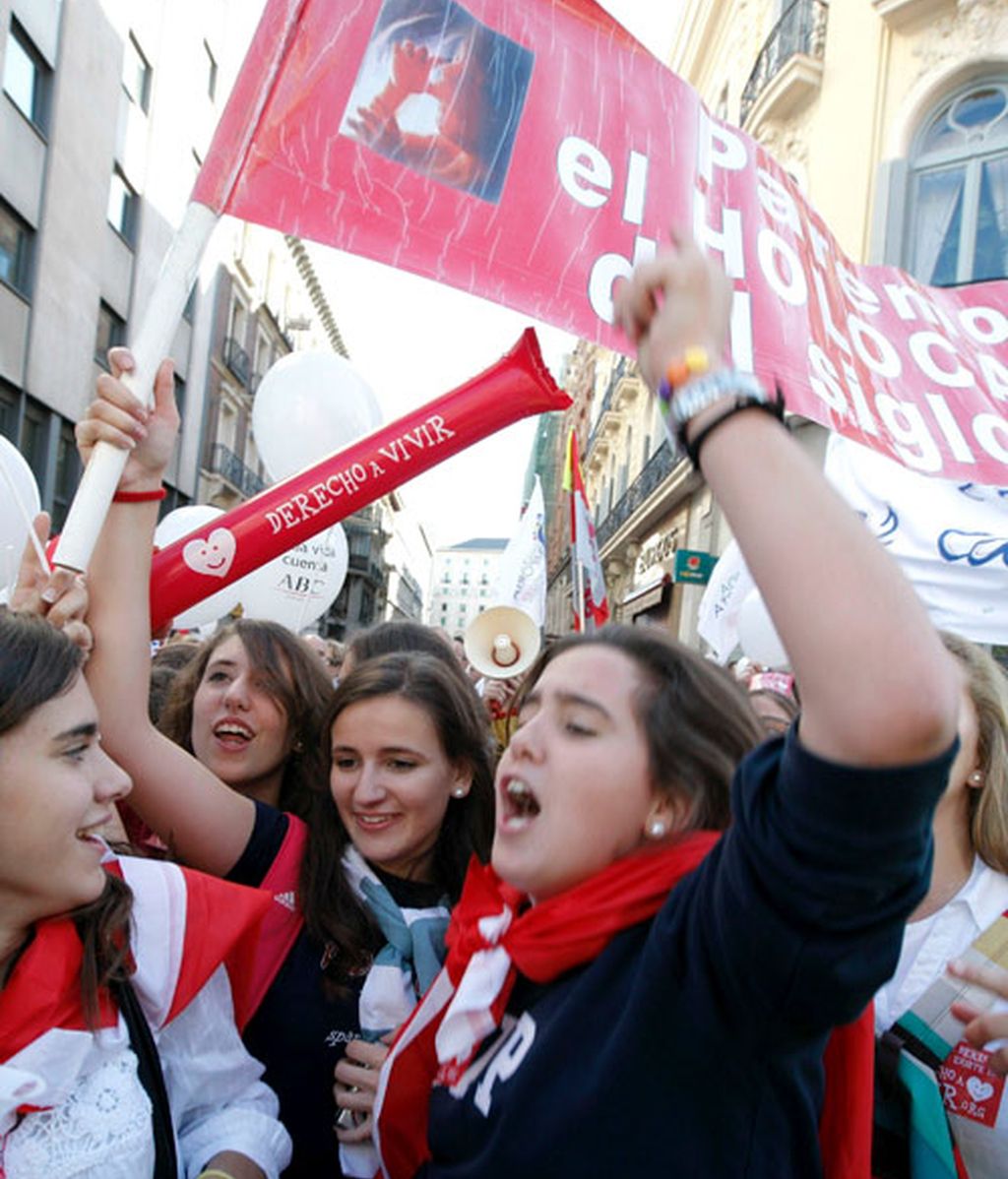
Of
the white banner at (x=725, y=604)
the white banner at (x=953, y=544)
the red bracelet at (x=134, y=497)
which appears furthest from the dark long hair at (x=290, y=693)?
the white banner at (x=725, y=604)

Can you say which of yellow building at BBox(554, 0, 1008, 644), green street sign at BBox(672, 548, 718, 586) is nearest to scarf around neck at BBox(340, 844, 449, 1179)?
green street sign at BBox(672, 548, 718, 586)

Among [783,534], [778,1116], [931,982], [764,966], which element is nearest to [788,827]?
[764,966]

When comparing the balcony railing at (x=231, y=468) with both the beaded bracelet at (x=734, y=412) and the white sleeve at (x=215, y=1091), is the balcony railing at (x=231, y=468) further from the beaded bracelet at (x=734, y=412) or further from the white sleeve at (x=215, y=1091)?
the beaded bracelet at (x=734, y=412)

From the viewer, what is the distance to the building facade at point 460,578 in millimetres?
153875

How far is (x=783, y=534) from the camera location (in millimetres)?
964

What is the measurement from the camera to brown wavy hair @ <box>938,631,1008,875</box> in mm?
1983

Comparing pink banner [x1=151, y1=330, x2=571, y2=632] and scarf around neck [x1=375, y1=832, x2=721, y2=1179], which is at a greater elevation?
pink banner [x1=151, y1=330, x2=571, y2=632]

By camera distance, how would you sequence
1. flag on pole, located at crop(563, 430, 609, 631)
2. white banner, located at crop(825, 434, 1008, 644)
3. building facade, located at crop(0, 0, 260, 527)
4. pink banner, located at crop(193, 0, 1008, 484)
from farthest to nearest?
building facade, located at crop(0, 0, 260, 527), flag on pole, located at crop(563, 430, 609, 631), white banner, located at crop(825, 434, 1008, 644), pink banner, located at crop(193, 0, 1008, 484)

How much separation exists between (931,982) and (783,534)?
128cm

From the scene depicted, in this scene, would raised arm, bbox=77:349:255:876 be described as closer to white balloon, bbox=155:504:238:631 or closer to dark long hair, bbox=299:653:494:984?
dark long hair, bbox=299:653:494:984

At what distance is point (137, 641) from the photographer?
1872mm

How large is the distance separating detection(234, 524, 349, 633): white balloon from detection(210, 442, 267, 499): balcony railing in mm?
20336

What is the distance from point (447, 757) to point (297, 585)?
156 inches

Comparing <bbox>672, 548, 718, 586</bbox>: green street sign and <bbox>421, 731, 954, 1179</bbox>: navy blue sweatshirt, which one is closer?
<bbox>421, 731, 954, 1179</bbox>: navy blue sweatshirt
